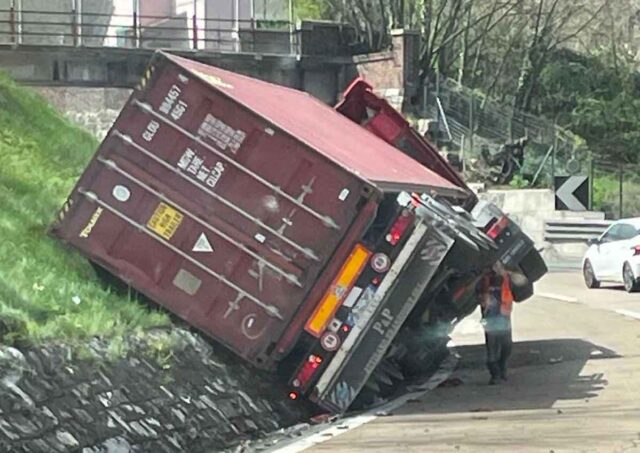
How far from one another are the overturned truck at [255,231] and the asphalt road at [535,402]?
42.2 inches

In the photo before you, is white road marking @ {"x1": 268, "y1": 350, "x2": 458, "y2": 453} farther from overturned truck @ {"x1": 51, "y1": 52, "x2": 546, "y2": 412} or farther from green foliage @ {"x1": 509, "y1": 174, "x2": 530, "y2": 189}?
green foliage @ {"x1": 509, "y1": 174, "x2": 530, "y2": 189}

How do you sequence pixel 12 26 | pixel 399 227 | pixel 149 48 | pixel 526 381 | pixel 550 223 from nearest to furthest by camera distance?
pixel 399 227, pixel 526 381, pixel 12 26, pixel 149 48, pixel 550 223

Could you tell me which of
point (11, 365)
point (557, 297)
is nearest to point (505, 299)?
point (11, 365)

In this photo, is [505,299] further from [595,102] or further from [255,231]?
[595,102]

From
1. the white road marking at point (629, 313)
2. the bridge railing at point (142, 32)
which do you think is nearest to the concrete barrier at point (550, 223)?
the bridge railing at point (142, 32)

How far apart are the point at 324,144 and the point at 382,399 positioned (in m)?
2.99

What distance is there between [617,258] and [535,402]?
1584 centimetres

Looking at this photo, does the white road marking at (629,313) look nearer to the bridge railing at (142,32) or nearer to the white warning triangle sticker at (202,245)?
the white warning triangle sticker at (202,245)

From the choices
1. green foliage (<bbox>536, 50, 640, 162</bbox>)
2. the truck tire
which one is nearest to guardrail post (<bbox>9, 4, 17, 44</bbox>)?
the truck tire

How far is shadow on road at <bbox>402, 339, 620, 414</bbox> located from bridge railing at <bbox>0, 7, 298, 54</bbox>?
66.6 ft

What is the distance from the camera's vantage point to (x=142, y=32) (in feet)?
135

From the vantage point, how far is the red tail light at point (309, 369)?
12594 mm

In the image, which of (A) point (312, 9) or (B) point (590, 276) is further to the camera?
(A) point (312, 9)

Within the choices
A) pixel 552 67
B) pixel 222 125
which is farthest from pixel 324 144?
pixel 552 67
